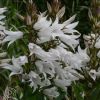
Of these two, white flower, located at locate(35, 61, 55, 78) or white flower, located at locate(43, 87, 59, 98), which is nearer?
white flower, located at locate(35, 61, 55, 78)

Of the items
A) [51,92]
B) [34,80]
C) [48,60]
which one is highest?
[48,60]

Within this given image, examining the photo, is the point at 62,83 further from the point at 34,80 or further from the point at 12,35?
the point at 12,35

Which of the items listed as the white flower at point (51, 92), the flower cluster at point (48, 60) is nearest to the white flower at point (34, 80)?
the flower cluster at point (48, 60)

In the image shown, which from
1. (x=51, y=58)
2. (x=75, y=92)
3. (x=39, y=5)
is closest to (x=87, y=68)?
(x=75, y=92)

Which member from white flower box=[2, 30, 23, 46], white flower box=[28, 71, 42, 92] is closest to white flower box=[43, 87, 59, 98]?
white flower box=[28, 71, 42, 92]

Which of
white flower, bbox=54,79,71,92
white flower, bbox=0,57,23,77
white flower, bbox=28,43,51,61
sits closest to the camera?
white flower, bbox=28,43,51,61

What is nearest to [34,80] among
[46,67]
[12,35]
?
[46,67]

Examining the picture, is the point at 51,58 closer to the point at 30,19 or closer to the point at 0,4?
the point at 30,19

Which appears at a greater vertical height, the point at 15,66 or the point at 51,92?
the point at 15,66

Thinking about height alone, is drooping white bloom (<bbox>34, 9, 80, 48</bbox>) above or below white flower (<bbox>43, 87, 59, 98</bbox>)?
above

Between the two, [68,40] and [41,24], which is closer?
[41,24]

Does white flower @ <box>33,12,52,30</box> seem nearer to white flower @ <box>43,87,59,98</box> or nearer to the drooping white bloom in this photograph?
the drooping white bloom
